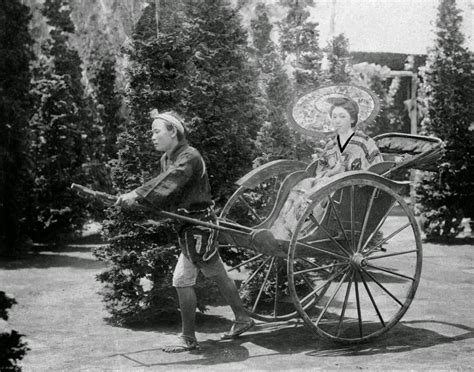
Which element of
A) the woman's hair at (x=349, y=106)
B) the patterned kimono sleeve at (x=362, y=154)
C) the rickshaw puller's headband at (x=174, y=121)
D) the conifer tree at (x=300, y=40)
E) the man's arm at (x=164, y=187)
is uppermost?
the conifer tree at (x=300, y=40)

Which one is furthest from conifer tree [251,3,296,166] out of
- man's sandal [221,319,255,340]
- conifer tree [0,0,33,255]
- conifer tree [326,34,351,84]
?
conifer tree [0,0,33,255]

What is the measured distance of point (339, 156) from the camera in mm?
5965

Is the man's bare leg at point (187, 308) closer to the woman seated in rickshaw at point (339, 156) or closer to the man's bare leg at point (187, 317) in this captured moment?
the man's bare leg at point (187, 317)

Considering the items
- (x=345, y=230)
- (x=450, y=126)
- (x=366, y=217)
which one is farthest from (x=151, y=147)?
(x=450, y=126)

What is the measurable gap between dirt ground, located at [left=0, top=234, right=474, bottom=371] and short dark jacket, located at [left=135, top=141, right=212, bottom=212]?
4.12 ft

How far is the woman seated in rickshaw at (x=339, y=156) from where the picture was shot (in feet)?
19.1

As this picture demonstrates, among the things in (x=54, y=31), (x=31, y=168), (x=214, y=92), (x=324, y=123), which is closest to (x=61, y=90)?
(x=54, y=31)

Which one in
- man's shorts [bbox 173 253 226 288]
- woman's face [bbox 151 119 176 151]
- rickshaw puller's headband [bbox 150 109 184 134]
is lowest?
man's shorts [bbox 173 253 226 288]

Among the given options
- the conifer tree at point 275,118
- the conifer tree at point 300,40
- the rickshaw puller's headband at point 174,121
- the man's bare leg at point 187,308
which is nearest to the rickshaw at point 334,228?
the man's bare leg at point 187,308

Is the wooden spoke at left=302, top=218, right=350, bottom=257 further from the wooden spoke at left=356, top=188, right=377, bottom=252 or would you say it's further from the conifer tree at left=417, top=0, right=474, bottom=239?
the conifer tree at left=417, top=0, right=474, bottom=239

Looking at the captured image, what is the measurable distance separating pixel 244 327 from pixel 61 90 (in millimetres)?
9231

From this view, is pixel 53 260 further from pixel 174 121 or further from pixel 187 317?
pixel 174 121

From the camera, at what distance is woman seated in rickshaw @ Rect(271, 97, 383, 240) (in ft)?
19.1

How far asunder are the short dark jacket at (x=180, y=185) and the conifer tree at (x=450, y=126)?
8.91 metres
